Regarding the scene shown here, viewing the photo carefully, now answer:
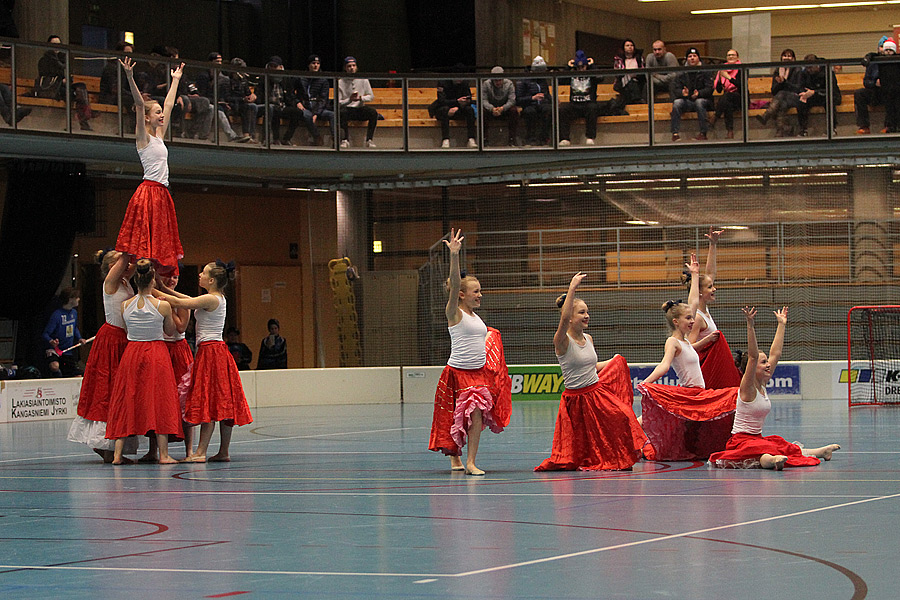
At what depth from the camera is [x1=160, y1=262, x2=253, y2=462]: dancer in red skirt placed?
11.4 metres

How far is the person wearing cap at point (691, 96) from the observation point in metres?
22.0

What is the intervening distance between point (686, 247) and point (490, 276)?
12.4 ft

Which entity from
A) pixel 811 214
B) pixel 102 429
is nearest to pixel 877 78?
pixel 811 214

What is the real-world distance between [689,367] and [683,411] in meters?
0.52

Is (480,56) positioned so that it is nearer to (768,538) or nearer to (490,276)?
(490,276)

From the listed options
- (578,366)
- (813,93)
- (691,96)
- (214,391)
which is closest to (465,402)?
(578,366)

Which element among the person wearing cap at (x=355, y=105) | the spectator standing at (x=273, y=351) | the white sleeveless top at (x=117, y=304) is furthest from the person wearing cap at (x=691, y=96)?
the white sleeveless top at (x=117, y=304)

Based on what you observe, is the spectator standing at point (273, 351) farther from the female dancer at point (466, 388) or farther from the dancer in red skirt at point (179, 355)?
the female dancer at point (466, 388)

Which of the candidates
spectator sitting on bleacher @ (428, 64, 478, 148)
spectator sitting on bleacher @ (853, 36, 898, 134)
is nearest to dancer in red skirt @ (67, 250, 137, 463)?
spectator sitting on bleacher @ (428, 64, 478, 148)

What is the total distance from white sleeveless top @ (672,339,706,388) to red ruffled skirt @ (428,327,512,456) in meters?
1.88

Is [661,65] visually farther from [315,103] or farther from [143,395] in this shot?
[143,395]

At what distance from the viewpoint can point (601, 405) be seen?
1034 centimetres

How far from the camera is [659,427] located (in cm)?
1098

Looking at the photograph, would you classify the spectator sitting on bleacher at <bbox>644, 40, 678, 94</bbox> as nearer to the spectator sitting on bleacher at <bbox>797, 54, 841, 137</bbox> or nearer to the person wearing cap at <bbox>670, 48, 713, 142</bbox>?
the person wearing cap at <bbox>670, 48, 713, 142</bbox>
